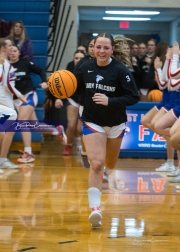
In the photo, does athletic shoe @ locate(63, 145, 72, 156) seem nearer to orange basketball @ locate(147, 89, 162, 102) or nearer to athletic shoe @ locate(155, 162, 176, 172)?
orange basketball @ locate(147, 89, 162, 102)

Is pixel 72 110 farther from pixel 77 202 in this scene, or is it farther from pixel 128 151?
pixel 77 202

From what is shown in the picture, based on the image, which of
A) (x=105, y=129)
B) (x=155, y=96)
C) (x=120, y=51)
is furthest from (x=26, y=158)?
(x=105, y=129)

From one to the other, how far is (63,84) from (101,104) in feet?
1.26

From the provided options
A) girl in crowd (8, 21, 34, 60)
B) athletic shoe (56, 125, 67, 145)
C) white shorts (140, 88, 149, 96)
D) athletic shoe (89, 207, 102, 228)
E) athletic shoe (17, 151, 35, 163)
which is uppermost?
girl in crowd (8, 21, 34, 60)

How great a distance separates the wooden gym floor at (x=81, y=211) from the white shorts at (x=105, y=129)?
0.79 metres

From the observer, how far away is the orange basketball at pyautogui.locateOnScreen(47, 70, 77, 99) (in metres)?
5.05

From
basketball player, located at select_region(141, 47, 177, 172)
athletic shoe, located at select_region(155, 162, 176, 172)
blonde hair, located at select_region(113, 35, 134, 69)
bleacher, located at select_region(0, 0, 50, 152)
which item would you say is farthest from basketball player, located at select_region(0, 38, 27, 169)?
bleacher, located at select_region(0, 0, 50, 152)

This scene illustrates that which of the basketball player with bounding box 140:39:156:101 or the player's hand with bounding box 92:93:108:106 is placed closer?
the player's hand with bounding box 92:93:108:106

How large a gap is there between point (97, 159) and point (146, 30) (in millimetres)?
12712

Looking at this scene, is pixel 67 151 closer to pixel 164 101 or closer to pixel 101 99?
pixel 164 101

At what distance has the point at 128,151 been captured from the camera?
32.9 feet

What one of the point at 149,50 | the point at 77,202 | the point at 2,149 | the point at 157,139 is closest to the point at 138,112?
the point at 157,139

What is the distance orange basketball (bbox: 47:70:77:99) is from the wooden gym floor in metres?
1.17

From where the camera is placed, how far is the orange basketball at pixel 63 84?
5.05 metres
